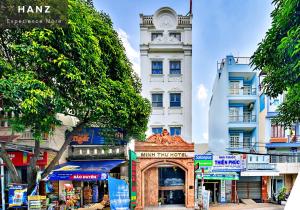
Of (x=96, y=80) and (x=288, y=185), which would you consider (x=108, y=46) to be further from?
(x=288, y=185)

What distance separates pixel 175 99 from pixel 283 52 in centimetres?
1054

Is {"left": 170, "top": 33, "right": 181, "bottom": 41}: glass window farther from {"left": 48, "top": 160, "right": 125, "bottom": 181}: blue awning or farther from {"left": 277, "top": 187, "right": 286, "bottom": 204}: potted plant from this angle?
{"left": 277, "top": 187, "right": 286, "bottom": 204}: potted plant

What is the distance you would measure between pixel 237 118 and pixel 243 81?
2.36 meters

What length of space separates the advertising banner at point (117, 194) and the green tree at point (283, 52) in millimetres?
5589

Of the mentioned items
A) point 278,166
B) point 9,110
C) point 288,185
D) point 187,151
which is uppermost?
point 9,110

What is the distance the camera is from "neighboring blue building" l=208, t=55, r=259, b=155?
1720cm

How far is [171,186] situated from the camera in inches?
552

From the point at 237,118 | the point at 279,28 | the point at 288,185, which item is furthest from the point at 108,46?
the point at 288,185

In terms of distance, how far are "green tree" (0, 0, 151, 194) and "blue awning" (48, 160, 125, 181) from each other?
2315mm

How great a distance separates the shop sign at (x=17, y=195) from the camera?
8.86 metres

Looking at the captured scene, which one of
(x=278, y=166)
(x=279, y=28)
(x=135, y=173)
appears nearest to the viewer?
(x=279, y=28)

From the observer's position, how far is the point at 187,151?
41.4ft

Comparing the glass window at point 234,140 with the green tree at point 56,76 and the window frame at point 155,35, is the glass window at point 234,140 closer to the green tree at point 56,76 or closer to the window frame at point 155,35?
the window frame at point 155,35

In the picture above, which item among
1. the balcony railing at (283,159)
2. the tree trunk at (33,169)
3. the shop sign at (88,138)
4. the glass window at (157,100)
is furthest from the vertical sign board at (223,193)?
the tree trunk at (33,169)
